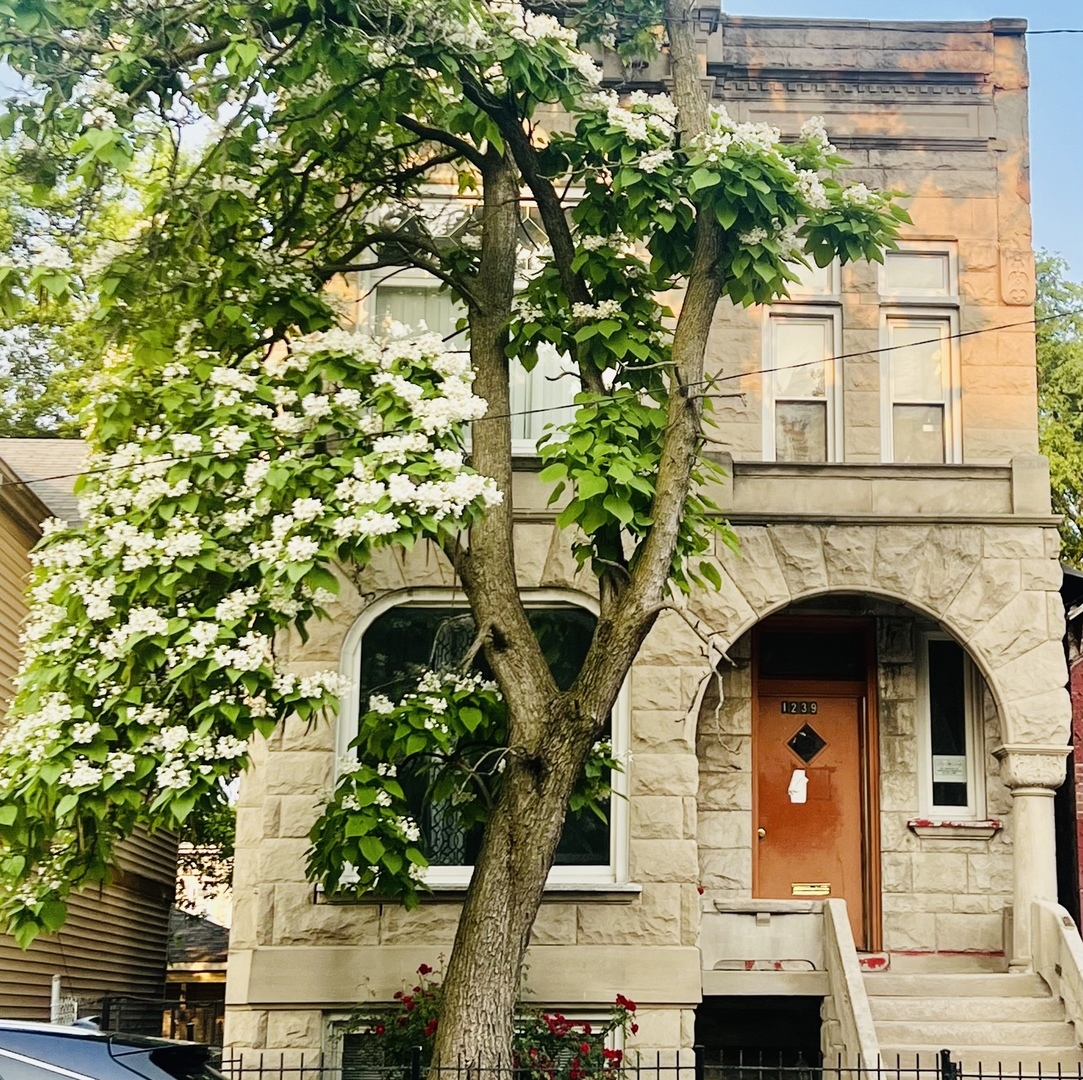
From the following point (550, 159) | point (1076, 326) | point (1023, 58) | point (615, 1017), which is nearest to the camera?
point (550, 159)

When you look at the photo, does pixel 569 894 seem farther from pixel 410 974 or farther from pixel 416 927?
pixel 410 974

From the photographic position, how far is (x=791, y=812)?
14.1 meters

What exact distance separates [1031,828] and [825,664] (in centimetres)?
267

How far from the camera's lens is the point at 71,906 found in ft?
56.2

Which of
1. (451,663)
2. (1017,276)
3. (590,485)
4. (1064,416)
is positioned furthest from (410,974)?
(1064,416)

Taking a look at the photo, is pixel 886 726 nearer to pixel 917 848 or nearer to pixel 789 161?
pixel 917 848

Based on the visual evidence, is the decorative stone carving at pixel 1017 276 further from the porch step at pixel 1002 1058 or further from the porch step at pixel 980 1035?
the porch step at pixel 1002 1058

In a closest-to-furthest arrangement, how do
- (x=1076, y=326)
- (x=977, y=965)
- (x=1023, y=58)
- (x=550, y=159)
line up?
(x=550, y=159) → (x=977, y=965) → (x=1023, y=58) → (x=1076, y=326)

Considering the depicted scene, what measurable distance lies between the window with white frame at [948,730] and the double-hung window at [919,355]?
6.02ft

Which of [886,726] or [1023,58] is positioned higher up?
[1023,58]

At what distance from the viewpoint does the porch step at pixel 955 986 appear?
12.2 metres

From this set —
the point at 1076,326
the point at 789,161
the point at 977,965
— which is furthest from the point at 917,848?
the point at 1076,326

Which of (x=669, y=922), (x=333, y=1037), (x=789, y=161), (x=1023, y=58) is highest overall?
(x=1023, y=58)

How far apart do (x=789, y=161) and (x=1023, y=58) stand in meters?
5.73
